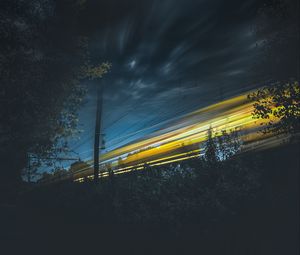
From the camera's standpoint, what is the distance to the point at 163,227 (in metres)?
8.73

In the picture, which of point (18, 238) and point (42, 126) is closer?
point (18, 238)

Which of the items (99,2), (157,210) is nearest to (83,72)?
(99,2)

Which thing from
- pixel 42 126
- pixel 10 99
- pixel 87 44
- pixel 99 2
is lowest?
pixel 42 126

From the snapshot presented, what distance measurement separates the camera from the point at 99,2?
37.8 feet

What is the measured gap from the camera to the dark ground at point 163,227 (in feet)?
23.2

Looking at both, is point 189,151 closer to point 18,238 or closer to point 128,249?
point 128,249

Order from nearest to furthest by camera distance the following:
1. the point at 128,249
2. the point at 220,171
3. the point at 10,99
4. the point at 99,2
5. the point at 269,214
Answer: the point at 269,214 → the point at 128,249 → the point at 220,171 → the point at 10,99 → the point at 99,2

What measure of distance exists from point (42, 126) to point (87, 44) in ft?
10.4

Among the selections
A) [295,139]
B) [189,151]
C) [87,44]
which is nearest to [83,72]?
[87,44]

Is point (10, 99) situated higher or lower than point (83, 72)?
lower

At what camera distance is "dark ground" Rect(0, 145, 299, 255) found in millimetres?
7082

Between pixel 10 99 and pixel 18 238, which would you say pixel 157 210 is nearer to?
pixel 18 238

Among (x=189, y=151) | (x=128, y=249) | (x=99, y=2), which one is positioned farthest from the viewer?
(x=99, y=2)

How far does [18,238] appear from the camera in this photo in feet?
32.1
